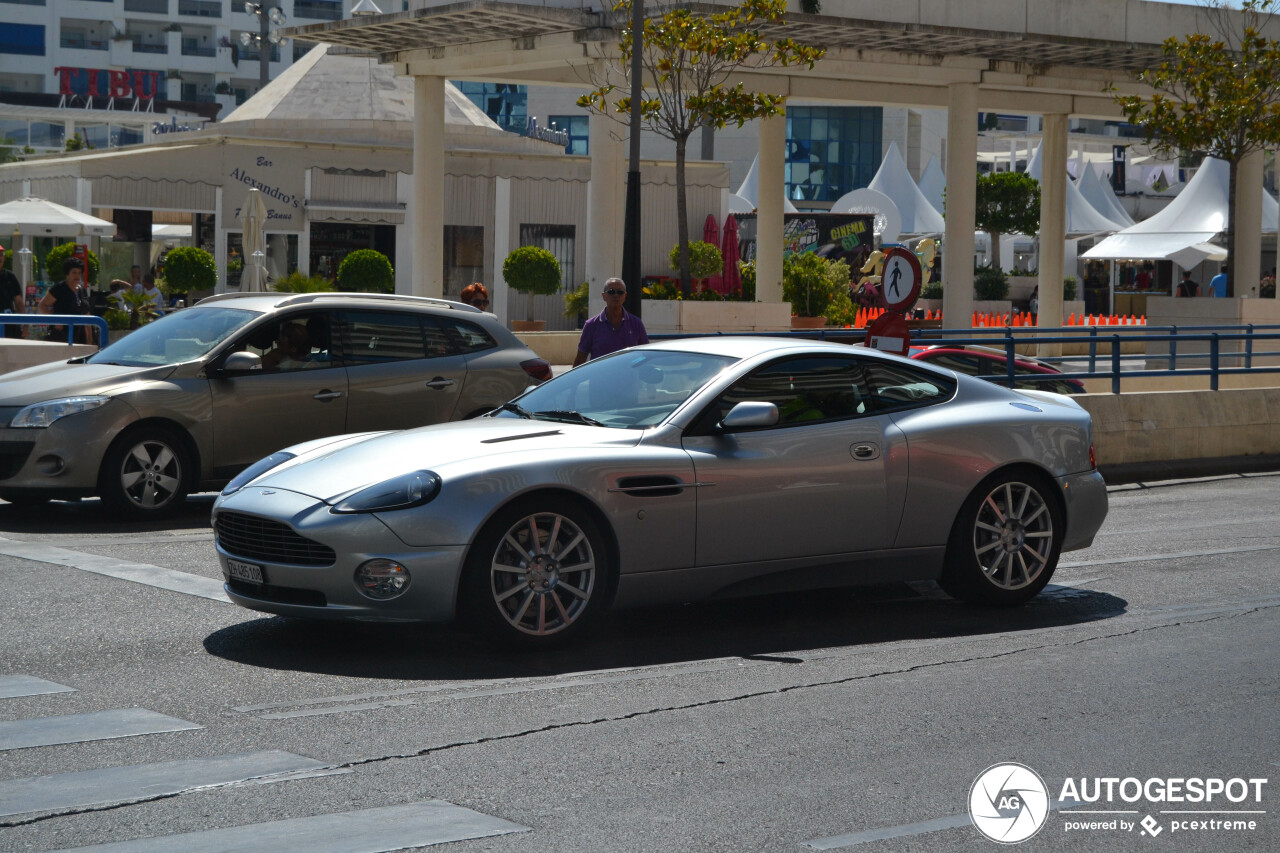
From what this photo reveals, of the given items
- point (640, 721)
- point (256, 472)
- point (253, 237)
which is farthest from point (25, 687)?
point (253, 237)

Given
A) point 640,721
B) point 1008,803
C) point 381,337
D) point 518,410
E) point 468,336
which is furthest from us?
point 468,336

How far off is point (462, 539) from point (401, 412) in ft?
17.3

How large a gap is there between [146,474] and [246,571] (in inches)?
170

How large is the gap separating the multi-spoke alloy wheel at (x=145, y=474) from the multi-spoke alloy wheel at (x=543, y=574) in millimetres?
5027

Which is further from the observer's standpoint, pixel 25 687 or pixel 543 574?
pixel 543 574

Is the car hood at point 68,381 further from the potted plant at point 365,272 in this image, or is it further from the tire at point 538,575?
the potted plant at point 365,272

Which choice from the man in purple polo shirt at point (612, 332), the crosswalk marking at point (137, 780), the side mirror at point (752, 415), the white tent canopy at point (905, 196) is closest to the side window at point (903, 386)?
the side mirror at point (752, 415)

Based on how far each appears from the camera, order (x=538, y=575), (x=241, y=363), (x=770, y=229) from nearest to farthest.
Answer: (x=538, y=575) < (x=241, y=363) < (x=770, y=229)

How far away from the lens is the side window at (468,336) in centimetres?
1242

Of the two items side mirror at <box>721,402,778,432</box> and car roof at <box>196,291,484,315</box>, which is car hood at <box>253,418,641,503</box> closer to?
side mirror at <box>721,402,778,432</box>

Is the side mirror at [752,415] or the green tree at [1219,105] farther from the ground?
the green tree at [1219,105]

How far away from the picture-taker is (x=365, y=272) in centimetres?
3616

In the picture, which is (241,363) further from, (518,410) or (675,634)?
(675,634)

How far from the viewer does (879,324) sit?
13828 millimetres
